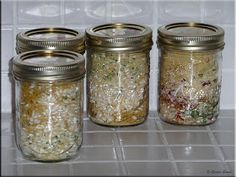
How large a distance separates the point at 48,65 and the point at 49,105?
6 cm

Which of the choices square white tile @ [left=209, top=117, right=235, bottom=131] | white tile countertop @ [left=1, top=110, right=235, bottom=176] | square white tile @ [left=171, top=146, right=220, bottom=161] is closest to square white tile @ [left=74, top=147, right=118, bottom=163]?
white tile countertop @ [left=1, top=110, right=235, bottom=176]

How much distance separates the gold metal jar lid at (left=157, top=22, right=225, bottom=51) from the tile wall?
4 cm

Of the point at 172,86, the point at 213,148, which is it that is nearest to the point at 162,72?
the point at 172,86

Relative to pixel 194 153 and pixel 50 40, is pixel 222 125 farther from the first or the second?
pixel 50 40

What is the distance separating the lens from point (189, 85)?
1.41 m

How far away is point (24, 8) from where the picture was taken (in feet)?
4.79

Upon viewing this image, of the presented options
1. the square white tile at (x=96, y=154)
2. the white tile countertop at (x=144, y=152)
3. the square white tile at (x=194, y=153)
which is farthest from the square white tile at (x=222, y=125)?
the square white tile at (x=96, y=154)

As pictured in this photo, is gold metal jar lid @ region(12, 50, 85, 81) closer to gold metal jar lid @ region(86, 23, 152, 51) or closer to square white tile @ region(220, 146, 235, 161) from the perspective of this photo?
gold metal jar lid @ region(86, 23, 152, 51)

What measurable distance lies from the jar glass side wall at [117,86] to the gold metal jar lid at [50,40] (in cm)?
3

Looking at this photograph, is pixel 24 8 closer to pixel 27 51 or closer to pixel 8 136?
pixel 27 51

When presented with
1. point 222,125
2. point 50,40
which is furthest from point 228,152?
point 50,40

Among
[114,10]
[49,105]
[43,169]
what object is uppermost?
[114,10]

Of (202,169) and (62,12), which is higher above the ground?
(62,12)

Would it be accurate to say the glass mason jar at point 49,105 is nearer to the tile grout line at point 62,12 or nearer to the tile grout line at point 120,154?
the tile grout line at point 120,154
